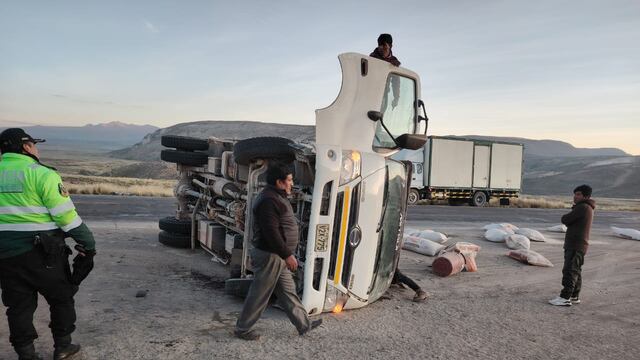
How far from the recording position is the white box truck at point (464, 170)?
25094 mm

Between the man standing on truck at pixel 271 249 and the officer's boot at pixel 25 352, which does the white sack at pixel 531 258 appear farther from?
the officer's boot at pixel 25 352

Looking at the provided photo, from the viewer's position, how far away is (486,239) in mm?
12281

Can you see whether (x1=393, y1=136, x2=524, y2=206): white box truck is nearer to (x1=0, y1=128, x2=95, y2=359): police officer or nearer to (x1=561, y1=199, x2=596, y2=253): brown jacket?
(x1=561, y1=199, x2=596, y2=253): brown jacket

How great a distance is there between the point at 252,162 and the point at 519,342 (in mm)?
3696

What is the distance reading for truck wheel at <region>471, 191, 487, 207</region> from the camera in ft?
87.8

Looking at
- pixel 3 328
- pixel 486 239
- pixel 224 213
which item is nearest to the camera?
pixel 3 328

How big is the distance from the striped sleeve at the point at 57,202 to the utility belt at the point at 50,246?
0.10m

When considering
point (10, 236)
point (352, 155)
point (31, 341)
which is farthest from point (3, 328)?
point (352, 155)

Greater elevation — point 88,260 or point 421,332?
point 88,260

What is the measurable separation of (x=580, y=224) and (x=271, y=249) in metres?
4.45

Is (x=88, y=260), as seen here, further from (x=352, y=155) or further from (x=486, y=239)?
(x=486, y=239)

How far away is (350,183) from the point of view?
523 cm

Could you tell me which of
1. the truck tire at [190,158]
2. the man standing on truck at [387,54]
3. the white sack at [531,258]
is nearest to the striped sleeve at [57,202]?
the man standing on truck at [387,54]

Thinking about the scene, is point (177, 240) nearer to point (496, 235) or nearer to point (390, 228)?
point (390, 228)
